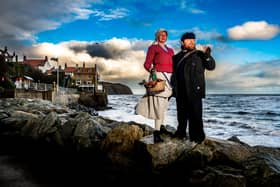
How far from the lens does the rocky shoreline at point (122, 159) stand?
4.29 meters

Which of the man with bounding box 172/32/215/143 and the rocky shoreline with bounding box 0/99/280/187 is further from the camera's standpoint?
the man with bounding box 172/32/215/143

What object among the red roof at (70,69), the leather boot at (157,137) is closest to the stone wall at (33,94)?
the leather boot at (157,137)

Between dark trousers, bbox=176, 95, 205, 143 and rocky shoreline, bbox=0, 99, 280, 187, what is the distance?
0.50 ft

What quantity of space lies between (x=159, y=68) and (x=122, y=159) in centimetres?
175

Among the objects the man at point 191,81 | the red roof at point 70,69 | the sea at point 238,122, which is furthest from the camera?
the red roof at point 70,69

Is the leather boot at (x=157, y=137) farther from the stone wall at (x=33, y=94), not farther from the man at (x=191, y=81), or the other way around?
the stone wall at (x=33, y=94)

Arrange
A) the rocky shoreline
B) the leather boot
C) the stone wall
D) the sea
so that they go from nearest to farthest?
the rocky shoreline
the leather boot
the sea
the stone wall

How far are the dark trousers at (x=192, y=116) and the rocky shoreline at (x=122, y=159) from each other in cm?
15

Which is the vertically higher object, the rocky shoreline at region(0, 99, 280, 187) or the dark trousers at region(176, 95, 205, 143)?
the dark trousers at region(176, 95, 205, 143)

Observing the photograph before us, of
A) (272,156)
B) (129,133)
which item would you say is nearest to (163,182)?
(129,133)

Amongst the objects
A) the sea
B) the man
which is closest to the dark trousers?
the man

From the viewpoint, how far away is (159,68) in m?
5.34

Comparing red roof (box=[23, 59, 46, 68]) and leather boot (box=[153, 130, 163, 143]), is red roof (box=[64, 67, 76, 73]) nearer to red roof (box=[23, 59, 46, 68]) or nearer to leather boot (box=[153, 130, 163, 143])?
red roof (box=[23, 59, 46, 68])

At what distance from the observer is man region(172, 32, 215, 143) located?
4594 mm
